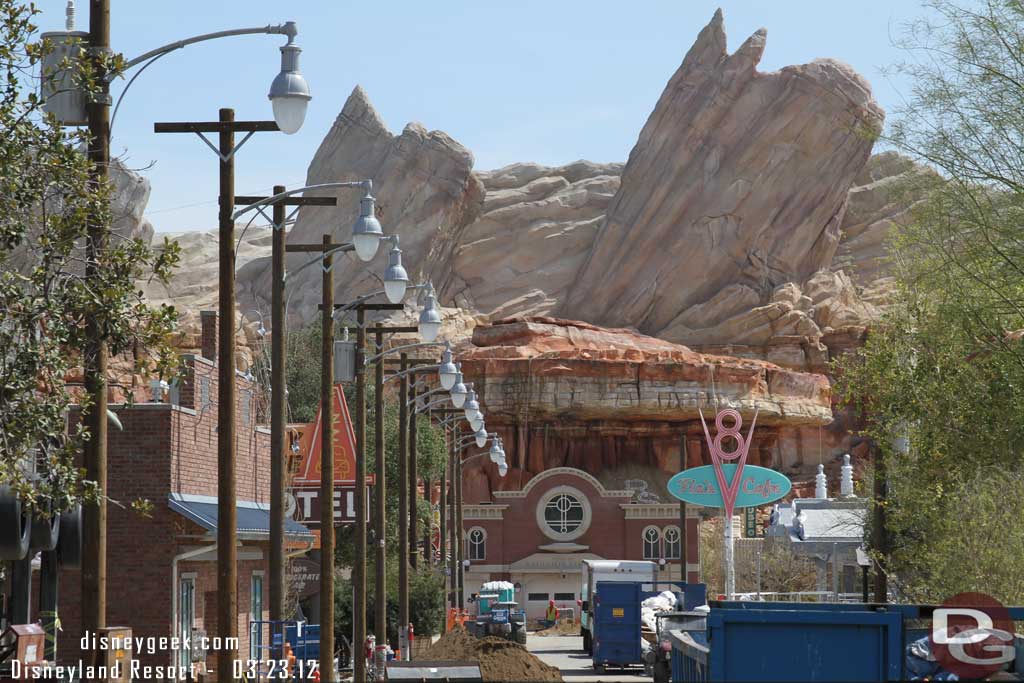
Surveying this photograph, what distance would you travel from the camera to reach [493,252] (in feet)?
478

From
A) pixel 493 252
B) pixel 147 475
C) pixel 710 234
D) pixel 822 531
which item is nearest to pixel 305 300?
pixel 493 252

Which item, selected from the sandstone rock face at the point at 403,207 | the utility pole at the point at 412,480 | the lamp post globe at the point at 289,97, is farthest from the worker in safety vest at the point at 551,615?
the lamp post globe at the point at 289,97

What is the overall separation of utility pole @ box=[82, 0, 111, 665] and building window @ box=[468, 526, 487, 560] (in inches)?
3246

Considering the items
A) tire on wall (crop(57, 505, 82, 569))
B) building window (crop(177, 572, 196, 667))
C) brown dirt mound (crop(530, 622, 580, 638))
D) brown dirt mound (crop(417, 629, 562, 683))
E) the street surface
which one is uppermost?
tire on wall (crop(57, 505, 82, 569))

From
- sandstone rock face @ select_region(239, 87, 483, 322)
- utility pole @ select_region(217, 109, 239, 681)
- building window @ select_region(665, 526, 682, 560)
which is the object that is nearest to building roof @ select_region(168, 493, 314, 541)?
utility pole @ select_region(217, 109, 239, 681)

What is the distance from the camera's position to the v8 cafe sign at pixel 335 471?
118 ft

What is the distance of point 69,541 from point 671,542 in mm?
74266

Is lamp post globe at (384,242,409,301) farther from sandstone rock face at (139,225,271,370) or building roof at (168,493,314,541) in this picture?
sandstone rock face at (139,225,271,370)

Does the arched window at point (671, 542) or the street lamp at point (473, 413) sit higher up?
the street lamp at point (473, 413)

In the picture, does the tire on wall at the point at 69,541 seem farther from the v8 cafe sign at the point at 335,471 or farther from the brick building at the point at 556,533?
the brick building at the point at 556,533

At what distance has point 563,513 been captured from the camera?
321 ft

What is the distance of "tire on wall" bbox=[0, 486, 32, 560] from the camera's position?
19.3 metres

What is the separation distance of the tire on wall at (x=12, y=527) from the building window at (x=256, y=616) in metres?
13.6

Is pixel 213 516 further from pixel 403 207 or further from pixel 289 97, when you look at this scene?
pixel 403 207
